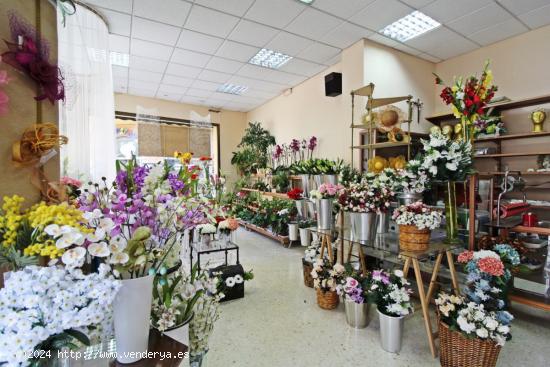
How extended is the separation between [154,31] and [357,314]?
160 inches

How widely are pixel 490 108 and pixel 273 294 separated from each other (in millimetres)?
3728

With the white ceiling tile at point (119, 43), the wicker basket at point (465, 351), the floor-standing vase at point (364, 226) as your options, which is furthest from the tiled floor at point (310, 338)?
the white ceiling tile at point (119, 43)

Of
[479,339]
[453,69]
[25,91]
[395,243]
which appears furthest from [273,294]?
[453,69]

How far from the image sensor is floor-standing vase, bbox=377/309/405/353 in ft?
6.02

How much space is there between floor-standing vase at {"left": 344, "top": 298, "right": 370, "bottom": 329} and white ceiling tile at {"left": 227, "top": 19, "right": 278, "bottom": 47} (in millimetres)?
3350

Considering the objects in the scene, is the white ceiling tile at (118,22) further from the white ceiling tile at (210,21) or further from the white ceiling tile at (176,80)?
the white ceiling tile at (176,80)

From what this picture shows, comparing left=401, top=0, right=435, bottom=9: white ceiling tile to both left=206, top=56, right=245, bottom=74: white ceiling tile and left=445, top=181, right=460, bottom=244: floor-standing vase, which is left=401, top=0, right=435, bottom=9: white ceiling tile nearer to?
left=445, top=181, right=460, bottom=244: floor-standing vase

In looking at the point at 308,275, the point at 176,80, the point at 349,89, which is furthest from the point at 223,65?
the point at 308,275

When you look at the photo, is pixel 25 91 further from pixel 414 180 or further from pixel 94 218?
A: pixel 414 180

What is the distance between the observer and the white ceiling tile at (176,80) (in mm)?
5156

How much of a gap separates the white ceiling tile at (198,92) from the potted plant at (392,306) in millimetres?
5409

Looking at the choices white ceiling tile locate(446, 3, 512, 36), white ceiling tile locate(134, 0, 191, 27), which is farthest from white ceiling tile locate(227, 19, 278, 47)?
white ceiling tile locate(446, 3, 512, 36)

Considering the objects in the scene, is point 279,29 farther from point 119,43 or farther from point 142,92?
point 142,92

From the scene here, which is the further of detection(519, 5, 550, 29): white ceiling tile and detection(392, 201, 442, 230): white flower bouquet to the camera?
detection(519, 5, 550, 29): white ceiling tile
